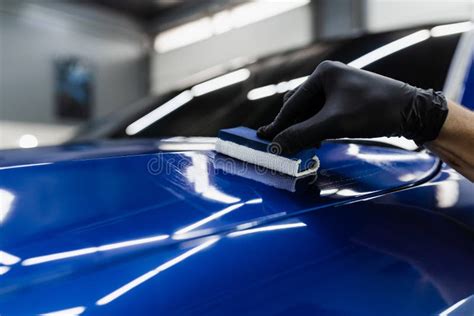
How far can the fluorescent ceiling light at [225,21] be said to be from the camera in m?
5.00

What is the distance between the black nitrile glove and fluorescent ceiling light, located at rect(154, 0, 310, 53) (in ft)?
14.9

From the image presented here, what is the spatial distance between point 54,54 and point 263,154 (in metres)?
6.15

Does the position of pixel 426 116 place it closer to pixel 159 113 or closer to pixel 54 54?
pixel 159 113

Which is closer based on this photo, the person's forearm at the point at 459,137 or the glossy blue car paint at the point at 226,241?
the glossy blue car paint at the point at 226,241

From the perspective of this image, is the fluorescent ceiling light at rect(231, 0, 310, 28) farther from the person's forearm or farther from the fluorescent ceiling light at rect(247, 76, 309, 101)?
the person's forearm

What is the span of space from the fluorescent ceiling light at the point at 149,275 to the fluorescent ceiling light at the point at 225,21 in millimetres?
4817

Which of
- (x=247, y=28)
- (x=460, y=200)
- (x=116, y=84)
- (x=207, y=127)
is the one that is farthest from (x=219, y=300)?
(x=116, y=84)

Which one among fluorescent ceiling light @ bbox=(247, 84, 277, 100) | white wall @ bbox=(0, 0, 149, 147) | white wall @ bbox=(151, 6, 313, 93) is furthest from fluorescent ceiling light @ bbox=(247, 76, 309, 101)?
white wall @ bbox=(0, 0, 149, 147)

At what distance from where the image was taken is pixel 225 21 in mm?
5523

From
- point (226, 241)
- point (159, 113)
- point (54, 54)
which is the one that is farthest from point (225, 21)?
point (226, 241)

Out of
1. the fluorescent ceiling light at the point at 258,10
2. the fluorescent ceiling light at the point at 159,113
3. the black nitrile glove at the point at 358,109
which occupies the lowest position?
the black nitrile glove at the point at 358,109

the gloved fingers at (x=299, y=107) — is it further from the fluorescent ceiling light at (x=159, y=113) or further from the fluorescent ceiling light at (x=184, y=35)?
the fluorescent ceiling light at (x=184, y=35)

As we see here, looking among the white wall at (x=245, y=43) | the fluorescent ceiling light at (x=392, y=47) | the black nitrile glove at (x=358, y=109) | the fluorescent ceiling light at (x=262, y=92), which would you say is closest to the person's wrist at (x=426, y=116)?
the black nitrile glove at (x=358, y=109)

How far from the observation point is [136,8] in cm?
632
